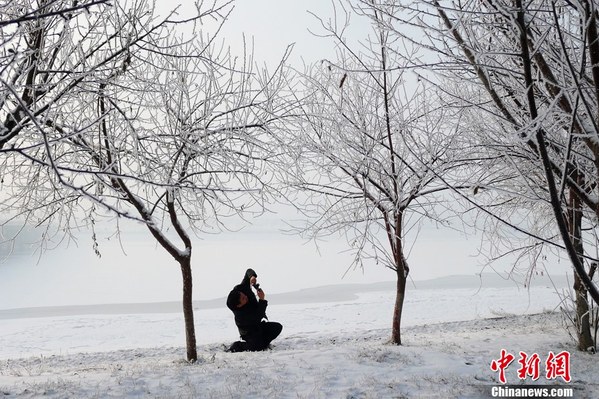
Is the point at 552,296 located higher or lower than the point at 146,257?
lower

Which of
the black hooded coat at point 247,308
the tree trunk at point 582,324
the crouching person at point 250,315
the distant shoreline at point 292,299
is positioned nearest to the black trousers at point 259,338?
the crouching person at point 250,315

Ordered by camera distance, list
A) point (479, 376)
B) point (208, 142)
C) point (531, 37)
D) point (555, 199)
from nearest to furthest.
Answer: point (555, 199), point (531, 37), point (479, 376), point (208, 142)

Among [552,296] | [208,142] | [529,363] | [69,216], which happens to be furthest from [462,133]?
[552,296]

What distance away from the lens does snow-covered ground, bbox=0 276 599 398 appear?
579 centimetres

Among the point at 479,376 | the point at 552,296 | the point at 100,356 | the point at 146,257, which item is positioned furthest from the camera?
the point at 146,257

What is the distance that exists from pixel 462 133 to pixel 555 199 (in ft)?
17.3

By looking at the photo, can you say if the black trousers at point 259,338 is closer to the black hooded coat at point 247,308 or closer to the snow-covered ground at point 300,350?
the black hooded coat at point 247,308

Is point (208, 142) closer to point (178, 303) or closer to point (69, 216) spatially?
point (69, 216)

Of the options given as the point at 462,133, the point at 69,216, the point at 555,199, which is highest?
the point at 462,133

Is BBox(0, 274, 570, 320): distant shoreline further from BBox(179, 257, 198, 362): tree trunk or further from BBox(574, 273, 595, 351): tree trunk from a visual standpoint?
BBox(179, 257, 198, 362): tree trunk

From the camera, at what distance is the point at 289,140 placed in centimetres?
827

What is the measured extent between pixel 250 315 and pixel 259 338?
567 mm

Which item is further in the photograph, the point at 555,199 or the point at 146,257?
the point at 146,257

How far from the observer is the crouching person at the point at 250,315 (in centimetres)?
892
